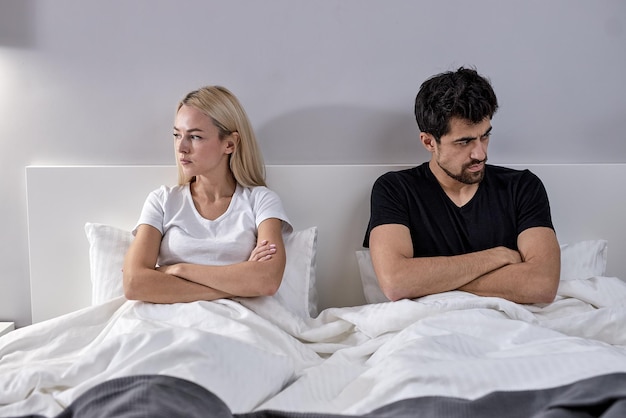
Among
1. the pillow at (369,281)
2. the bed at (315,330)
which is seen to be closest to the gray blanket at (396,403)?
the bed at (315,330)

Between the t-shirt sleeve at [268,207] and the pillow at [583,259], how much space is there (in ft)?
2.83

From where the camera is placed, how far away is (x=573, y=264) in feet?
6.61

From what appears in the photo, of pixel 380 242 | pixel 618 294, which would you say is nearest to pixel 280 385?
pixel 380 242

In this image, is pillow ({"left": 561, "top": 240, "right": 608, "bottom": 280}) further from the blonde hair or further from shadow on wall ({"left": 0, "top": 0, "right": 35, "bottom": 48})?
shadow on wall ({"left": 0, "top": 0, "right": 35, "bottom": 48})

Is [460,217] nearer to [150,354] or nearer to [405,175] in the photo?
[405,175]

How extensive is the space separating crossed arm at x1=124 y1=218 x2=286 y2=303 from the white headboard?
0.32 m

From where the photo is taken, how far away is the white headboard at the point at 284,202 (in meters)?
2.11

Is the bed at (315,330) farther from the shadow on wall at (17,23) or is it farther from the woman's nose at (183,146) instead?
the shadow on wall at (17,23)

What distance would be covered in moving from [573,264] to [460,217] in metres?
0.40

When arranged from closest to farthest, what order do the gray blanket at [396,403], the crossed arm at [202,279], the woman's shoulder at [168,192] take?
the gray blanket at [396,403] < the crossed arm at [202,279] < the woman's shoulder at [168,192]

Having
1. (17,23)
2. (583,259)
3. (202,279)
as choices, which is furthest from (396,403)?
(17,23)

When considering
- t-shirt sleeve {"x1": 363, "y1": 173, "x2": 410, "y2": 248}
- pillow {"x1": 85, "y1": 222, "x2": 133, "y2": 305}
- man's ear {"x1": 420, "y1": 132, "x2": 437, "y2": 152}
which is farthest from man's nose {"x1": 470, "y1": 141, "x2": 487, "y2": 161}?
pillow {"x1": 85, "y1": 222, "x2": 133, "y2": 305}

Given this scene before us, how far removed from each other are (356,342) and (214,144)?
72 cm

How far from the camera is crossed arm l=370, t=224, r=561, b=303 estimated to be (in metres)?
1.80
